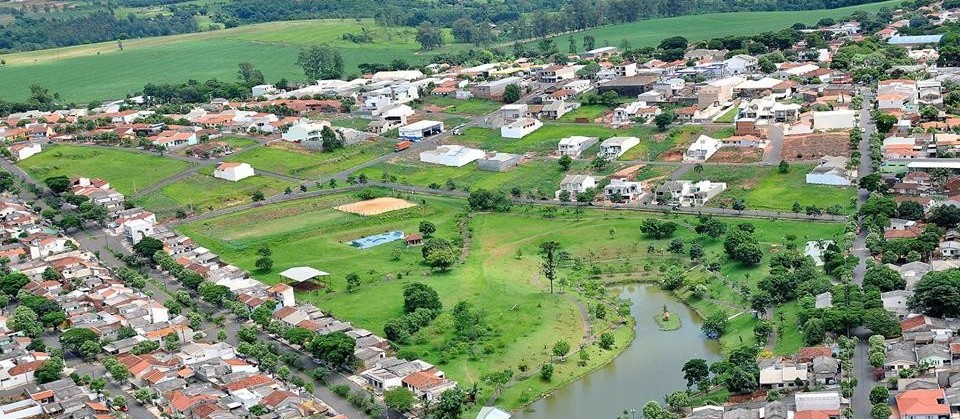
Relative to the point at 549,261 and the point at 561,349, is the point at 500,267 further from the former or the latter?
the point at 561,349

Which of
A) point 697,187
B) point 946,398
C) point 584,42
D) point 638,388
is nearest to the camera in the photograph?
point 946,398

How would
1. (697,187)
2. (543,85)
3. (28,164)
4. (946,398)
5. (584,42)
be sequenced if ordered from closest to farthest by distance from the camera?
(946,398)
(697,187)
(28,164)
(543,85)
(584,42)

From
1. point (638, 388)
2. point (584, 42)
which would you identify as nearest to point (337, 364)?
point (638, 388)

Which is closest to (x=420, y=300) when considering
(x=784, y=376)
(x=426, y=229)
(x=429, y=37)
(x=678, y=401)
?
(x=426, y=229)

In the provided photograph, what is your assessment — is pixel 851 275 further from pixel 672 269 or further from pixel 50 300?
pixel 50 300

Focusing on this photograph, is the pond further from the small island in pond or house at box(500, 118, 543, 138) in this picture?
house at box(500, 118, 543, 138)
